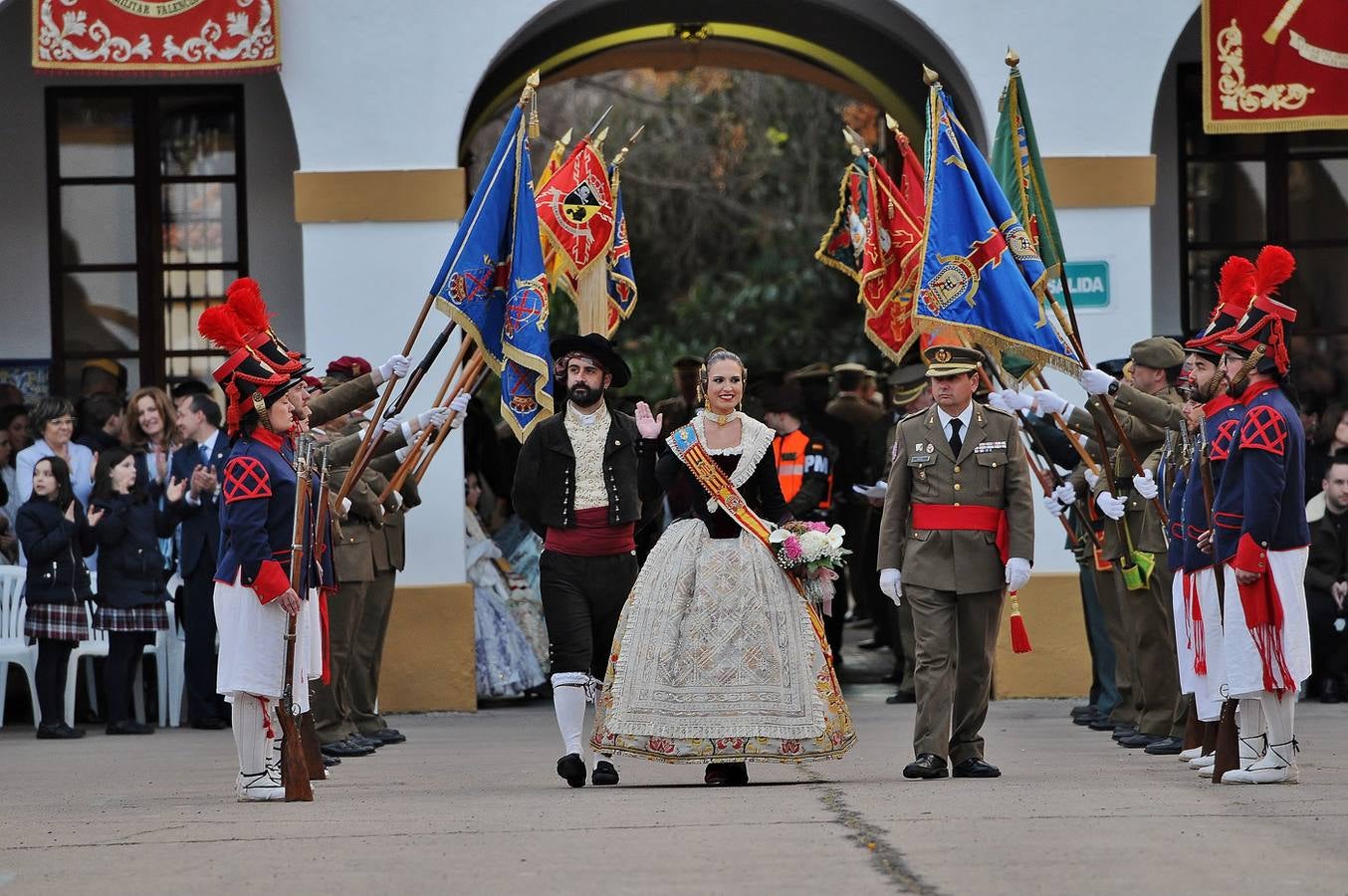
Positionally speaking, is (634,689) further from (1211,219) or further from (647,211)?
(647,211)

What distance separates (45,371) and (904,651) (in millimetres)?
6016

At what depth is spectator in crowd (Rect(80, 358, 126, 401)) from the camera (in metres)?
14.2

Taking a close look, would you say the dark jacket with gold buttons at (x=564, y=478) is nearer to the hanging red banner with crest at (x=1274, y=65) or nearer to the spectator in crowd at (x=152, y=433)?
the spectator in crowd at (x=152, y=433)

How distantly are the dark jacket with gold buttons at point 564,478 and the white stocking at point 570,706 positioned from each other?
0.64 meters

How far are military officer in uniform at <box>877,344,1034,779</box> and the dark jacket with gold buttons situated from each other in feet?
3.52

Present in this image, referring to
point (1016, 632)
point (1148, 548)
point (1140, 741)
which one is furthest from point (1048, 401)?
point (1140, 741)

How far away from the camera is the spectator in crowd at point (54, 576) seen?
38.4ft

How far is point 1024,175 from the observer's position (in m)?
10.8

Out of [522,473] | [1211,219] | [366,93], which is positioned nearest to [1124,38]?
[1211,219]

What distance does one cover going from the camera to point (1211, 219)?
1438cm

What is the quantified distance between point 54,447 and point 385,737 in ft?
9.08

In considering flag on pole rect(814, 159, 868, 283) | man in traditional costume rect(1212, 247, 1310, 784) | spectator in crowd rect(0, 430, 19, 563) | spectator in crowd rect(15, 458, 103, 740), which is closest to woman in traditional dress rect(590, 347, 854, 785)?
man in traditional costume rect(1212, 247, 1310, 784)

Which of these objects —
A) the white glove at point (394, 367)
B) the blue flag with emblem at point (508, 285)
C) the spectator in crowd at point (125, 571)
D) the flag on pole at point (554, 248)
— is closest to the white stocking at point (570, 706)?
the white glove at point (394, 367)

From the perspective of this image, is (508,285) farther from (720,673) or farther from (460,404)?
(720,673)
